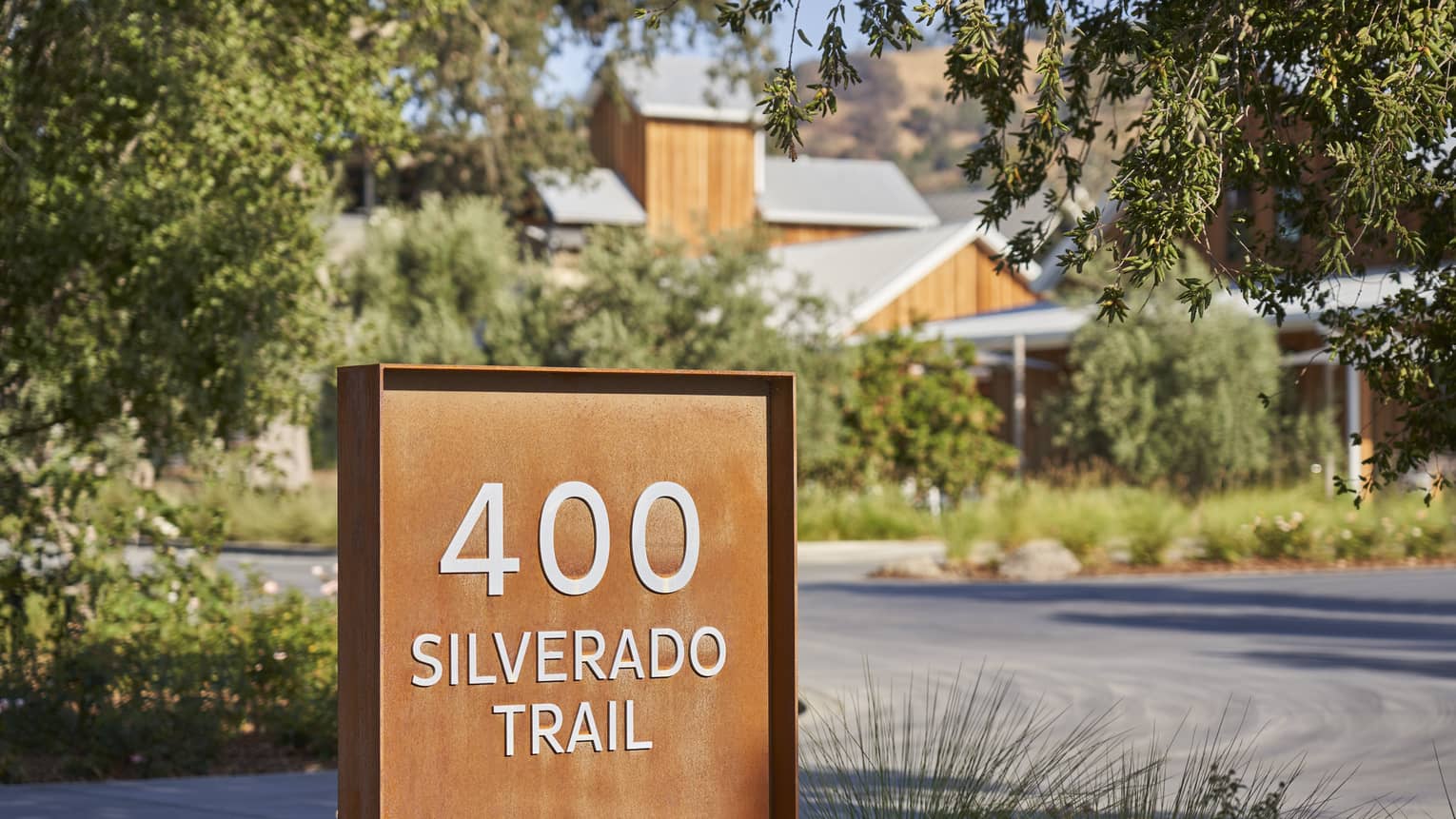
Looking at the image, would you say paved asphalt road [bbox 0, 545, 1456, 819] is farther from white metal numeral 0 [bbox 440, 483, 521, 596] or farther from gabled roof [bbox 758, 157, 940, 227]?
gabled roof [bbox 758, 157, 940, 227]

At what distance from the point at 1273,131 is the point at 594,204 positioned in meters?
38.2

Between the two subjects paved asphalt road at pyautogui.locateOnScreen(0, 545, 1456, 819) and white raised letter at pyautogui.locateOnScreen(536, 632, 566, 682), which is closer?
white raised letter at pyautogui.locateOnScreen(536, 632, 566, 682)

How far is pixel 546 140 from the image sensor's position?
34.9m

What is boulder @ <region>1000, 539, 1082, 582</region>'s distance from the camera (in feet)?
70.4

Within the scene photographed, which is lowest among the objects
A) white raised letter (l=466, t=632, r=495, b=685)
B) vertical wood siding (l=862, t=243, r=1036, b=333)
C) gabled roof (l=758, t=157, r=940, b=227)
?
white raised letter (l=466, t=632, r=495, b=685)

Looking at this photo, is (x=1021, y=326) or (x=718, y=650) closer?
(x=718, y=650)

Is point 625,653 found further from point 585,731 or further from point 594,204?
point 594,204

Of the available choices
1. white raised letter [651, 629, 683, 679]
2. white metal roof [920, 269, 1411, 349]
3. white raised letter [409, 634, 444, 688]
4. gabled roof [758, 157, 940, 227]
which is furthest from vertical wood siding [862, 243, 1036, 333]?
white raised letter [409, 634, 444, 688]

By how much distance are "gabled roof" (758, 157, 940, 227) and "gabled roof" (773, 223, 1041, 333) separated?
2.54 meters

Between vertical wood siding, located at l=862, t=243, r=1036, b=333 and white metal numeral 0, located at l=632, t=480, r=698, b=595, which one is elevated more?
vertical wood siding, located at l=862, t=243, r=1036, b=333

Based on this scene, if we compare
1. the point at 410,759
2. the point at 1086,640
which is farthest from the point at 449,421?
the point at 1086,640

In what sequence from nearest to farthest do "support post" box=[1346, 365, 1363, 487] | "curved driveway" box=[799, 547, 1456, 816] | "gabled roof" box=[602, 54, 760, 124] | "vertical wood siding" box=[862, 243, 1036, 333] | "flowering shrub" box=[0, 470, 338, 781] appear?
1. "flowering shrub" box=[0, 470, 338, 781]
2. "curved driveway" box=[799, 547, 1456, 816]
3. "support post" box=[1346, 365, 1363, 487]
4. "vertical wood siding" box=[862, 243, 1036, 333]
5. "gabled roof" box=[602, 54, 760, 124]

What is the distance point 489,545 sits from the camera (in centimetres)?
461

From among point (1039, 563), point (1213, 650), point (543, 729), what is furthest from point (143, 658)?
point (1039, 563)
